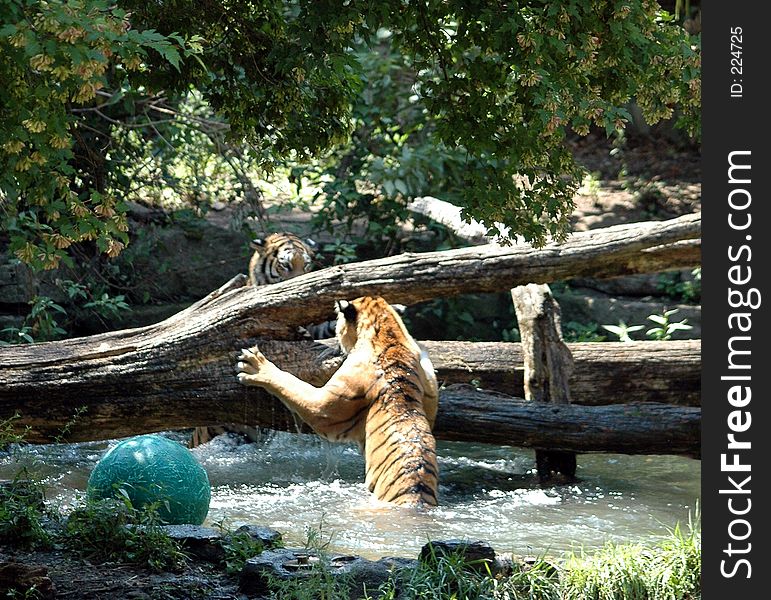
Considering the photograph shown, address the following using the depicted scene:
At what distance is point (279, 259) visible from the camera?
9.52 m

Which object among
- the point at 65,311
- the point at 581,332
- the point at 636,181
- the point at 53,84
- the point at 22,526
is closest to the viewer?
the point at 53,84

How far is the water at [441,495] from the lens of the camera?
6.15 meters

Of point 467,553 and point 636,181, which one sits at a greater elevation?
point 636,181

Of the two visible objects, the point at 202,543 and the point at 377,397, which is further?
the point at 377,397

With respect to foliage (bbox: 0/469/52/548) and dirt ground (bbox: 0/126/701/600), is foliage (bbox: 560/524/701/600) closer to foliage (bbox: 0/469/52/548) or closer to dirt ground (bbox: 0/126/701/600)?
foliage (bbox: 0/469/52/548)

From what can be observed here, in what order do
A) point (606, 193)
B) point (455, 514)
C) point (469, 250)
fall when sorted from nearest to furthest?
point (455, 514) → point (469, 250) → point (606, 193)

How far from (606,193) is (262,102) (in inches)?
453

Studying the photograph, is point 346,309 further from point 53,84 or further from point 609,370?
point 53,84

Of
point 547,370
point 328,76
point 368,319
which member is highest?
point 328,76

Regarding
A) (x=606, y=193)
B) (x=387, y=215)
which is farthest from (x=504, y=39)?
(x=606, y=193)

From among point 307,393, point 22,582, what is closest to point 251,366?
point 307,393

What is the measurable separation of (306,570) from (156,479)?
4.22 ft

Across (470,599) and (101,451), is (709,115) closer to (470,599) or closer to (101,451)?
(470,599)

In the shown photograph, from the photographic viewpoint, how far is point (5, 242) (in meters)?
11.2
